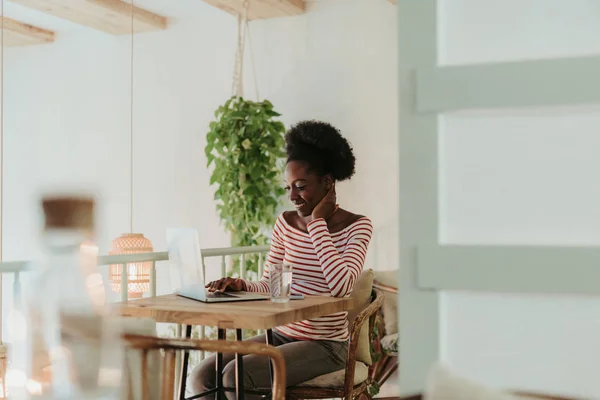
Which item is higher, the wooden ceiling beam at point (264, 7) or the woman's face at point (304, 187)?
the wooden ceiling beam at point (264, 7)

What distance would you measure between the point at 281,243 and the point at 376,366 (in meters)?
1.48

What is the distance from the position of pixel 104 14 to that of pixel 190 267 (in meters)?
2.94

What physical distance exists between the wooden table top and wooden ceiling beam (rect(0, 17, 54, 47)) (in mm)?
3550

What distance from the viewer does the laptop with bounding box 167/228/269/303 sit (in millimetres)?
2326

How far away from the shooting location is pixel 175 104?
518 centimetres

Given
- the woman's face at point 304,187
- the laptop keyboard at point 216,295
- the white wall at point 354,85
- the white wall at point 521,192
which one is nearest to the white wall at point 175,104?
the white wall at point 354,85

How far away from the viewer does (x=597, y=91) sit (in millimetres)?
1389

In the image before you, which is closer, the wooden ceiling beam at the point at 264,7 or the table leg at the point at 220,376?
the table leg at the point at 220,376

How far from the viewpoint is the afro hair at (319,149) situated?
9.46 feet

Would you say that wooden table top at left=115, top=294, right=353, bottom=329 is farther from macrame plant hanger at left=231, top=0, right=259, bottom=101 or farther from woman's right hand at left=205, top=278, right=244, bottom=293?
macrame plant hanger at left=231, top=0, right=259, bottom=101

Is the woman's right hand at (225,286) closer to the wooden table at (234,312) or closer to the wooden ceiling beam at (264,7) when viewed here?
the wooden table at (234,312)

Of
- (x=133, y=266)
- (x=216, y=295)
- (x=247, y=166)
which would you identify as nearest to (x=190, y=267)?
(x=216, y=295)

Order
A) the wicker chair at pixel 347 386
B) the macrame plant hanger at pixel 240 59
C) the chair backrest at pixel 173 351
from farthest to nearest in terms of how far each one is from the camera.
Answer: the macrame plant hanger at pixel 240 59 < the wicker chair at pixel 347 386 < the chair backrest at pixel 173 351

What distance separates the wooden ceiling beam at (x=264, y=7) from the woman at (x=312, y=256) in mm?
1826
